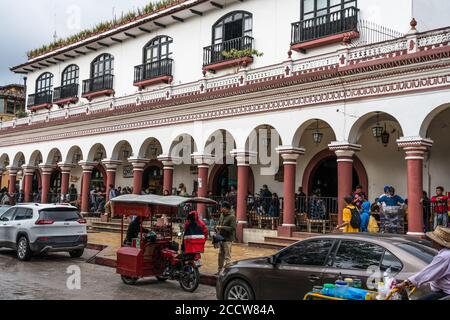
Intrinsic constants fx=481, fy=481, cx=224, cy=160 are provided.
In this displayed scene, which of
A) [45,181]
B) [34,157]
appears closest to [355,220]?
[45,181]

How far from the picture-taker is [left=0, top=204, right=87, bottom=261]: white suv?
13684mm

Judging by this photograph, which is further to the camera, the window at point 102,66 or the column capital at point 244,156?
the window at point 102,66

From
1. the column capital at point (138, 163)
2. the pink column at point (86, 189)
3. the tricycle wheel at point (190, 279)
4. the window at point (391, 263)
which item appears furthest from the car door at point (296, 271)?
the pink column at point (86, 189)

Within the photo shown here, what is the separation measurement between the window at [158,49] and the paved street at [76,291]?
556 inches

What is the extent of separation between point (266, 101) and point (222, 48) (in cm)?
544

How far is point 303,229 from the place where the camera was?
16656mm

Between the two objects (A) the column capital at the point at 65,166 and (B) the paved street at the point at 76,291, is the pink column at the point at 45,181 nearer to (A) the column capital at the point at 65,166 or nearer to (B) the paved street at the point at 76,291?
(A) the column capital at the point at 65,166

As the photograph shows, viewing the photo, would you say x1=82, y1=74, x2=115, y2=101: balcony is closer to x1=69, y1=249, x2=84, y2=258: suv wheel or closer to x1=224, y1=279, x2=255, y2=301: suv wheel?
x1=69, y1=249, x2=84, y2=258: suv wheel

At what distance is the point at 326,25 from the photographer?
713 inches

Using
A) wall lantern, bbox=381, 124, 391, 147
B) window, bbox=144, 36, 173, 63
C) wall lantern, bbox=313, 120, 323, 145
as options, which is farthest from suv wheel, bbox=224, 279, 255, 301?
window, bbox=144, 36, 173, 63

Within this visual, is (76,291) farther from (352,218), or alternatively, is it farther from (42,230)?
(352,218)

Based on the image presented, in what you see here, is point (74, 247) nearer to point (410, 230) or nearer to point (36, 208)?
point (36, 208)

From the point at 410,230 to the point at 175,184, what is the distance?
13815 mm

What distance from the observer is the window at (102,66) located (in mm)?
27881
